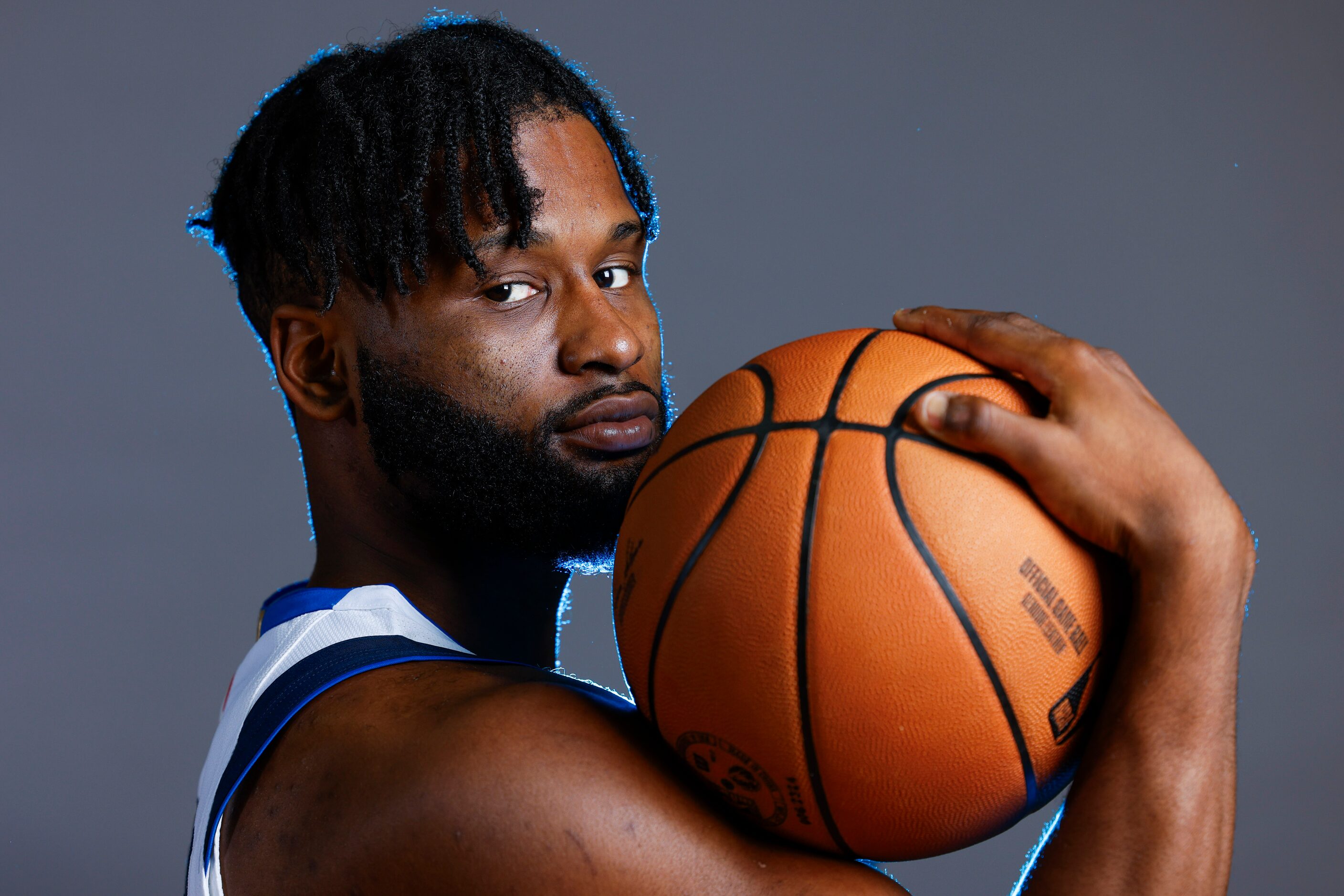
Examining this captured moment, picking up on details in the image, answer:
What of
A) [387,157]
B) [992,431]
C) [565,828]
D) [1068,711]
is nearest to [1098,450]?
[992,431]

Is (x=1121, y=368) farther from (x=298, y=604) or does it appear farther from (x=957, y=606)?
Answer: (x=298, y=604)

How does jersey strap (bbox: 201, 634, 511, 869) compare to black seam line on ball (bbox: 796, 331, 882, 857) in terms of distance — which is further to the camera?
jersey strap (bbox: 201, 634, 511, 869)

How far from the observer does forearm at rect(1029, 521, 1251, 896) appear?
3.61 feet

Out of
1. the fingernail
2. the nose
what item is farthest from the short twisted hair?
the fingernail

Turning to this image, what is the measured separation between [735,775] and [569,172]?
3.16ft

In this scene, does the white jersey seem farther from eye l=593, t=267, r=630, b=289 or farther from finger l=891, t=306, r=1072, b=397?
finger l=891, t=306, r=1072, b=397

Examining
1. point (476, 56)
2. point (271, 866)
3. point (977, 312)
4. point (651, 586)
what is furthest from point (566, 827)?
point (476, 56)

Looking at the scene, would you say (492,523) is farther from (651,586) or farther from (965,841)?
(965,841)

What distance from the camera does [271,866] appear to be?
127cm

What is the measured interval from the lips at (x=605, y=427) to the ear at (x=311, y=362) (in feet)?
1.20

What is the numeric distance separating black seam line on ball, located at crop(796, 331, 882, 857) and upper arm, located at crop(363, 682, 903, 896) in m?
0.09

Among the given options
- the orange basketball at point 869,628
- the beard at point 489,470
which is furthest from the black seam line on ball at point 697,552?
the beard at point 489,470

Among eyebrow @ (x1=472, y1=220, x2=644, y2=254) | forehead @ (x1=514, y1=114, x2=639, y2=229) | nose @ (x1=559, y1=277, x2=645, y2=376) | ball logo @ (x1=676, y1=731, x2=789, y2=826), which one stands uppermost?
forehead @ (x1=514, y1=114, x2=639, y2=229)

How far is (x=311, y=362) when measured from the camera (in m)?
1.73
